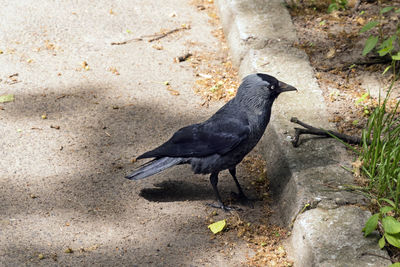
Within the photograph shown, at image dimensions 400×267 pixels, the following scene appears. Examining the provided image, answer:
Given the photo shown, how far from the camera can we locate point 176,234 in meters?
3.63

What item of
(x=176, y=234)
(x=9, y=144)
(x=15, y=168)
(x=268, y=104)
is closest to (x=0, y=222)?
(x=15, y=168)

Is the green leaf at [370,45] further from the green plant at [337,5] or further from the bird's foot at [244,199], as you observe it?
the bird's foot at [244,199]

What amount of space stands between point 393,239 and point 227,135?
51.1 inches

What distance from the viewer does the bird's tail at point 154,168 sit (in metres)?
3.78

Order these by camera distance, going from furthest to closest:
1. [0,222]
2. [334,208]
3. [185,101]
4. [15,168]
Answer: [185,101]
[15,168]
[0,222]
[334,208]

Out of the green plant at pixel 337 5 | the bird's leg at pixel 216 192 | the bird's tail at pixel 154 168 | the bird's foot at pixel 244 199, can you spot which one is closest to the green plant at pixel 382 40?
the green plant at pixel 337 5

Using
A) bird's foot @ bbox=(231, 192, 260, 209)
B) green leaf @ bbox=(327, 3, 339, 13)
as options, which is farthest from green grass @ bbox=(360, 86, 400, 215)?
green leaf @ bbox=(327, 3, 339, 13)

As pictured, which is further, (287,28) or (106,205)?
(287,28)

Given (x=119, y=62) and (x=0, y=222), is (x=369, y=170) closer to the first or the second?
(x=0, y=222)

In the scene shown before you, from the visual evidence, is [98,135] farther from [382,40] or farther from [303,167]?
[382,40]

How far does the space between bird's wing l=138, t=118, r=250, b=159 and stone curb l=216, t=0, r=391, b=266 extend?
494 mm

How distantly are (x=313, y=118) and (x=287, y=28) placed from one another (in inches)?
63.8

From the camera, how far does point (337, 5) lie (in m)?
5.82

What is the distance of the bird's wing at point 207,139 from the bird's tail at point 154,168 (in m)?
0.05
